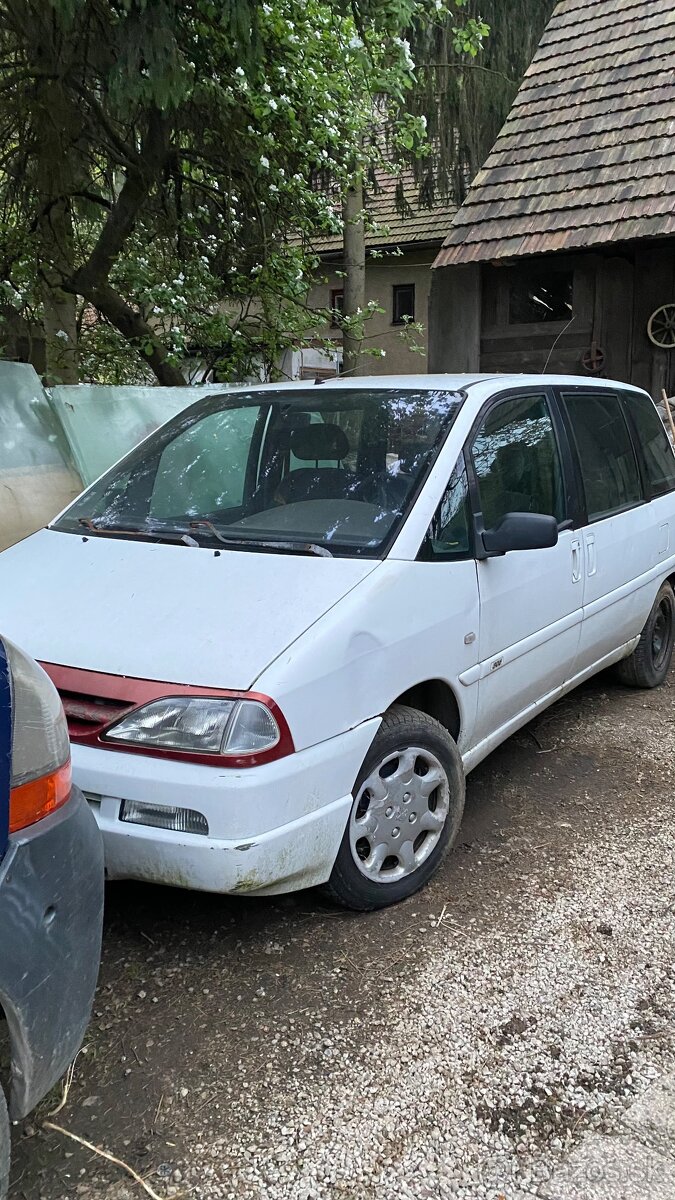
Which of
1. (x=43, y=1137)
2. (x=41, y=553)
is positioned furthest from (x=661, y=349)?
(x=43, y=1137)

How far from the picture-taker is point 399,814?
9.72ft

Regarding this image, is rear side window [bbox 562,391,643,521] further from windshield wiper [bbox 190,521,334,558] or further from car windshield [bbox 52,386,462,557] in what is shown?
windshield wiper [bbox 190,521,334,558]

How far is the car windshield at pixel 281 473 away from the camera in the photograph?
10.5 feet

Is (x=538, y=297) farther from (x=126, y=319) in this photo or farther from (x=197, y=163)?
(x=126, y=319)

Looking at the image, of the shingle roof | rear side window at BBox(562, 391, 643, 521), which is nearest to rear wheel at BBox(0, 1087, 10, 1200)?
rear side window at BBox(562, 391, 643, 521)

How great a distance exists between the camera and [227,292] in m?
8.75

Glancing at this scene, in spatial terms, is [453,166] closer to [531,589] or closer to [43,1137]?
[531,589]

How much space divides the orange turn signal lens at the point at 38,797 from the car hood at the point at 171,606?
2.12 ft

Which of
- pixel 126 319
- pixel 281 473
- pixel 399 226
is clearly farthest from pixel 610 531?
pixel 399 226

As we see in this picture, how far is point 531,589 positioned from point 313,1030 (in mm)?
1912

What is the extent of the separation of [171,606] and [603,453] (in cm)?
266

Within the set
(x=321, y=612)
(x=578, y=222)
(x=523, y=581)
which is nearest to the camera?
(x=321, y=612)

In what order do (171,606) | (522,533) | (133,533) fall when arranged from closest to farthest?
1. (171,606)
2. (522,533)
3. (133,533)

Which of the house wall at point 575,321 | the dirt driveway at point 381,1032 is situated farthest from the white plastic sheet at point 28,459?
the house wall at point 575,321
